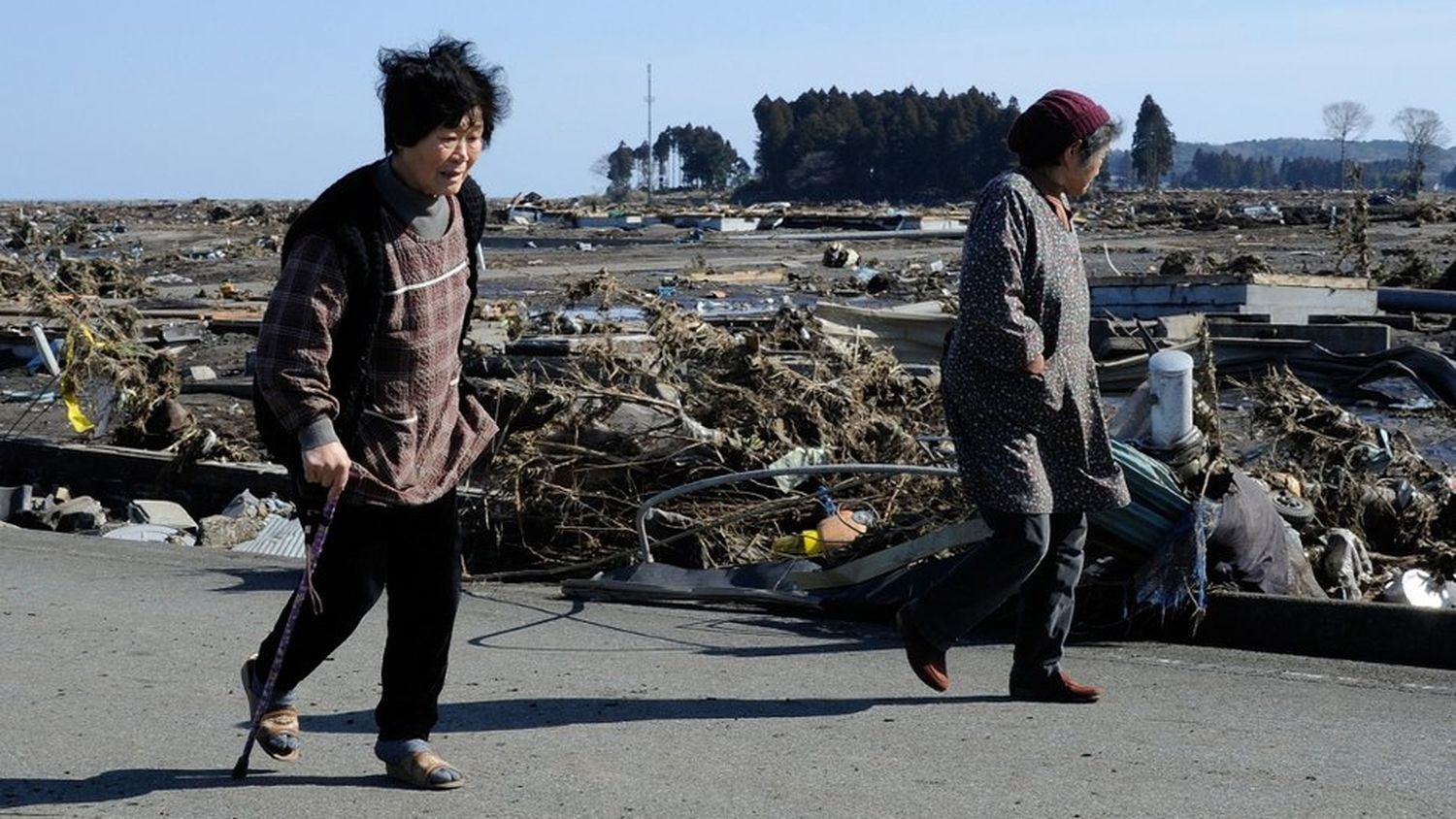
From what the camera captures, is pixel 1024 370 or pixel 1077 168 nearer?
pixel 1024 370

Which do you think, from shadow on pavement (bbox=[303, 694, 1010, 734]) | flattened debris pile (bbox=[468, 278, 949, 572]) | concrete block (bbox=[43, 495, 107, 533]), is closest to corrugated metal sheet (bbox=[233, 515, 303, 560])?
flattened debris pile (bbox=[468, 278, 949, 572])

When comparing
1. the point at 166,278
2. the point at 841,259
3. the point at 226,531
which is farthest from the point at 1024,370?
the point at 841,259

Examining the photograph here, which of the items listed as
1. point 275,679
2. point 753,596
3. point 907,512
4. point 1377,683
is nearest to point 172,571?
point 753,596

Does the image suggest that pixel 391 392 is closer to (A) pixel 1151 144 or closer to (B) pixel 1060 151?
(B) pixel 1060 151

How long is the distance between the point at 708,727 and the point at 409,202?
72.7 inches

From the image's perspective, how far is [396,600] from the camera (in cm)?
494

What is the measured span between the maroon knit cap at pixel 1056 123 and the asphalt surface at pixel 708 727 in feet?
5.43

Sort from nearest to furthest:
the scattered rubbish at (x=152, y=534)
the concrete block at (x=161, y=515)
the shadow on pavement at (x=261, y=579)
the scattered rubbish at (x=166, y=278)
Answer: the shadow on pavement at (x=261, y=579) → the scattered rubbish at (x=152, y=534) → the concrete block at (x=161, y=515) → the scattered rubbish at (x=166, y=278)

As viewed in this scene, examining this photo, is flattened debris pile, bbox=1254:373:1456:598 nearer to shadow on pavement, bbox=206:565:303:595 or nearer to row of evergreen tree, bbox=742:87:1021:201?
shadow on pavement, bbox=206:565:303:595

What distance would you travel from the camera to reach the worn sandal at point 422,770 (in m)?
4.94

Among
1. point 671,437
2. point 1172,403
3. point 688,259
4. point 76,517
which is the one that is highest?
point 1172,403

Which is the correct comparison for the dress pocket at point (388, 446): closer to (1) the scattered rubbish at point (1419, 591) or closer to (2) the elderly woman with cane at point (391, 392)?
(2) the elderly woman with cane at point (391, 392)

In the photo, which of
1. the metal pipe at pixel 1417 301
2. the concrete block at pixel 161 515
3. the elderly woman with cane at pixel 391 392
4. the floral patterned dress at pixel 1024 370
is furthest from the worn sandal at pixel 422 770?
the metal pipe at pixel 1417 301

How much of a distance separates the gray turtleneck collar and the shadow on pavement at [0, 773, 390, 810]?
1.43m
